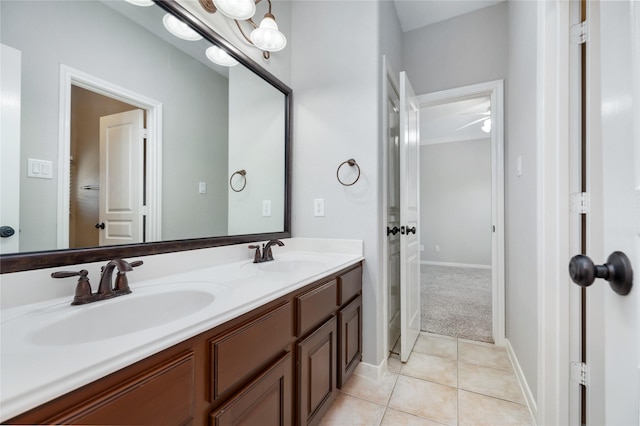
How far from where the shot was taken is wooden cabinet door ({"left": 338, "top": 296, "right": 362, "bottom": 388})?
4.70 ft

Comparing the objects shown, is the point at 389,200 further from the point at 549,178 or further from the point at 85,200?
the point at 85,200

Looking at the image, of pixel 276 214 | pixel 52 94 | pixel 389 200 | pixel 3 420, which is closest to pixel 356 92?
pixel 389 200

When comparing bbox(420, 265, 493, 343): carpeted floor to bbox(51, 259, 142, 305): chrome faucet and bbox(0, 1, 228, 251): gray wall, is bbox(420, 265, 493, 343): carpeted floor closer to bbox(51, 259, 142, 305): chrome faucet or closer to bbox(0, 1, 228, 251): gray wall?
bbox(0, 1, 228, 251): gray wall

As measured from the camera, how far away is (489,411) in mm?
1447

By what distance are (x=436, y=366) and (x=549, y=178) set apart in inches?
56.1

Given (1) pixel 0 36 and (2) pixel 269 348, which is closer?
(1) pixel 0 36

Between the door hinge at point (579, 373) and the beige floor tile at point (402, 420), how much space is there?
64 centimetres

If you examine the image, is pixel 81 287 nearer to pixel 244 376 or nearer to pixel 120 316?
pixel 120 316

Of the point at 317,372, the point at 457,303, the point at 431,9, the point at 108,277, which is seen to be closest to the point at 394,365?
the point at 317,372

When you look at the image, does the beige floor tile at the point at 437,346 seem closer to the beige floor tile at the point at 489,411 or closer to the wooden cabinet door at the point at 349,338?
the beige floor tile at the point at 489,411

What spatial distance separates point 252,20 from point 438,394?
8.11ft

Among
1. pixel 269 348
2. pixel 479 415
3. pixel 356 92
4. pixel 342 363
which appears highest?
pixel 356 92

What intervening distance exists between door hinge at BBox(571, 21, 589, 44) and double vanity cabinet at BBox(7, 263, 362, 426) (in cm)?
142

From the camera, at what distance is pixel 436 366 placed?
6.14ft
